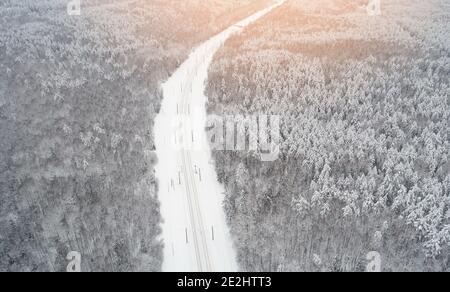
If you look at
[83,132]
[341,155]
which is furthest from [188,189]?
[83,132]

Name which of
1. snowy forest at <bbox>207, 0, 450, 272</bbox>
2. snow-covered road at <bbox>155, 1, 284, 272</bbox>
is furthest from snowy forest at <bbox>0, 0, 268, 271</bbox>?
snowy forest at <bbox>207, 0, 450, 272</bbox>

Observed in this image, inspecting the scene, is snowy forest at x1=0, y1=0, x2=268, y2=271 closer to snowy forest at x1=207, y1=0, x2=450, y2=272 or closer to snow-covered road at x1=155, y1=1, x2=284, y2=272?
snow-covered road at x1=155, y1=1, x2=284, y2=272

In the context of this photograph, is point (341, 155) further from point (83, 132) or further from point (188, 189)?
point (83, 132)

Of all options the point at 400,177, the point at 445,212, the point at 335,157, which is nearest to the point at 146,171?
the point at 335,157

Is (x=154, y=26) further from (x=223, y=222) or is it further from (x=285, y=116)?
(x=223, y=222)

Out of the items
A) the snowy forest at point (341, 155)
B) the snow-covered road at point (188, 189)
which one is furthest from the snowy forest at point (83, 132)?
the snowy forest at point (341, 155)

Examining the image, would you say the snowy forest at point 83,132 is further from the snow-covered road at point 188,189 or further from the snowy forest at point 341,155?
the snowy forest at point 341,155
